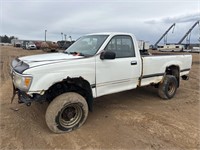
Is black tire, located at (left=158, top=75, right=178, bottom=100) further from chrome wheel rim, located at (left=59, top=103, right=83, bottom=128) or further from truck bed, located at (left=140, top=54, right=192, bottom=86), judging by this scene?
chrome wheel rim, located at (left=59, top=103, right=83, bottom=128)

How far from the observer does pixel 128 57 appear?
4.75 m

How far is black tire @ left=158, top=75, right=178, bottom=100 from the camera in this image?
5.87 metres

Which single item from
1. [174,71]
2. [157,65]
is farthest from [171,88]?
[157,65]

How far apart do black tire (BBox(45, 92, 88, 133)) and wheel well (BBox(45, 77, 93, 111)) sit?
228 mm

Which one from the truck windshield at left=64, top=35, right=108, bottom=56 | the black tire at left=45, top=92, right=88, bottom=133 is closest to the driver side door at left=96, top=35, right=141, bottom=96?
the truck windshield at left=64, top=35, right=108, bottom=56

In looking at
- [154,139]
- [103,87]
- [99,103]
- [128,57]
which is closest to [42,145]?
[103,87]

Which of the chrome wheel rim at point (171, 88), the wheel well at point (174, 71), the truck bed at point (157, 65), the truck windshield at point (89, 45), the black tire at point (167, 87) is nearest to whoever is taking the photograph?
the truck windshield at point (89, 45)

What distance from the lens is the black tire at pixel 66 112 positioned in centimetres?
363

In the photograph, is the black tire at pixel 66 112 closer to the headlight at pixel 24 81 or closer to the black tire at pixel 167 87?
the headlight at pixel 24 81

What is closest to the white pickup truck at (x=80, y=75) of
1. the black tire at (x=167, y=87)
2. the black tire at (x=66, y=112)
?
the black tire at (x=66, y=112)

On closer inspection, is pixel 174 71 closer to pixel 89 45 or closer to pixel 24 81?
pixel 89 45

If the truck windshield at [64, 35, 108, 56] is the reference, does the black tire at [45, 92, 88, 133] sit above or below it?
below

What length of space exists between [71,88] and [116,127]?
1258mm

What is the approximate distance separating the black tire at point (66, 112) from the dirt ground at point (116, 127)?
149 millimetres
